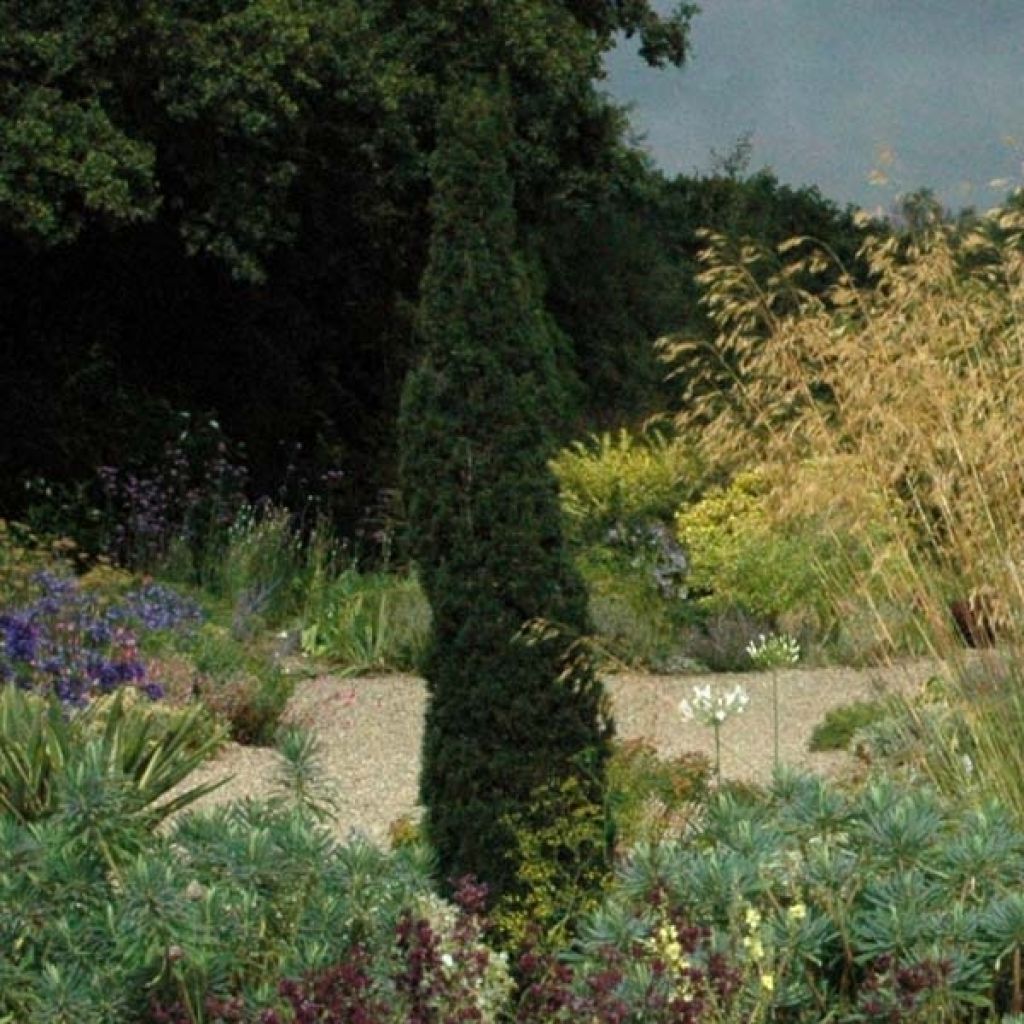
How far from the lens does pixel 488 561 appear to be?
503 centimetres

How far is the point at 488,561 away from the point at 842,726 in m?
3.63

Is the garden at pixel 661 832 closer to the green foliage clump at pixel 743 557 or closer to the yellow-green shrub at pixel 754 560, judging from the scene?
the yellow-green shrub at pixel 754 560

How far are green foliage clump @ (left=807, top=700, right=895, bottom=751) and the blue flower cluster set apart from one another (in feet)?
8.99

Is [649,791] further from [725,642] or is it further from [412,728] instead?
[725,642]

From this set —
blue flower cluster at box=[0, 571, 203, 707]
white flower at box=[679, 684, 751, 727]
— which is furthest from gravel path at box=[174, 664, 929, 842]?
white flower at box=[679, 684, 751, 727]

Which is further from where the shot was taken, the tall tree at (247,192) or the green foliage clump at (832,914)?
the tall tree at (247,192)

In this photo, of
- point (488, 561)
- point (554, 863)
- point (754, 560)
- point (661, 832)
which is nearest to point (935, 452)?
point (661, 832)

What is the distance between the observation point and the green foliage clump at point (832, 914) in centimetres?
377

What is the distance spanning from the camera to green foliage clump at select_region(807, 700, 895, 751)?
816 cm

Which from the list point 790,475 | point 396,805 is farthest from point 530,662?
point 396,805

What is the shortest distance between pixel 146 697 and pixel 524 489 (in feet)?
11.9

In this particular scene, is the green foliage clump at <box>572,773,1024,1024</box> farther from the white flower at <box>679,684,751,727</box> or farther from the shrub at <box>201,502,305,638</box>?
the shrub at <box>201,502,305,638</box>

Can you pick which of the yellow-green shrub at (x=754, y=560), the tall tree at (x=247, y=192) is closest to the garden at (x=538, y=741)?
the yellow-green shrub at (x=754, y=560)

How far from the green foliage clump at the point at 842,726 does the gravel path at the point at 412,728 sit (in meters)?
0.10
